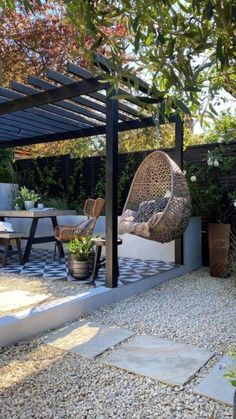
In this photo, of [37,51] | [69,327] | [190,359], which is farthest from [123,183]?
[190,359]

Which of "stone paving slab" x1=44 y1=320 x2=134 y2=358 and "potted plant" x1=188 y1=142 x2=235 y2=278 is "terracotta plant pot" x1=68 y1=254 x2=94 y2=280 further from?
"potted plant" x1=188 y1=142 x2=235 y2=278

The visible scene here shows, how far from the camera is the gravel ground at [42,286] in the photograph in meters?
3.75

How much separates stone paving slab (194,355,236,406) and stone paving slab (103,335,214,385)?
104 millimetres

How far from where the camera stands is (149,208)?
5.14 meters

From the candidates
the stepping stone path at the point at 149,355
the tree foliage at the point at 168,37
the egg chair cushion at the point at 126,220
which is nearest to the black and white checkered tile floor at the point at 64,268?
the egg chair cushion at the point at 126,220

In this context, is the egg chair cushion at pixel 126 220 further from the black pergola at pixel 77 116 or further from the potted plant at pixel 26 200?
Result: the potted plant at pixel 26 200

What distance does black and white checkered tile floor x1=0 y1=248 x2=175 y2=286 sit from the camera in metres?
4.53

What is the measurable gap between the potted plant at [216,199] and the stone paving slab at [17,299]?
8.86 ft

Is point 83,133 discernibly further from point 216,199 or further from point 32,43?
point 32,43

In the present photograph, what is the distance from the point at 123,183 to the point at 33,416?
5692 millimetres

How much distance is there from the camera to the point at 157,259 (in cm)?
599

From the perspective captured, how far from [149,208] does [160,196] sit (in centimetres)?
32

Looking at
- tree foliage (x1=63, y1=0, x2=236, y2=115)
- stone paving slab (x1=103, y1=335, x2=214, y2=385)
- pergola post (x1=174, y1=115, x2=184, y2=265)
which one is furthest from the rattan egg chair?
tree foliage (x1=63, y1=0, x2=236, y2=115)

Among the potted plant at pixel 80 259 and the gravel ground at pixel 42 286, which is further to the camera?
the potted plant at pixel 80 259
